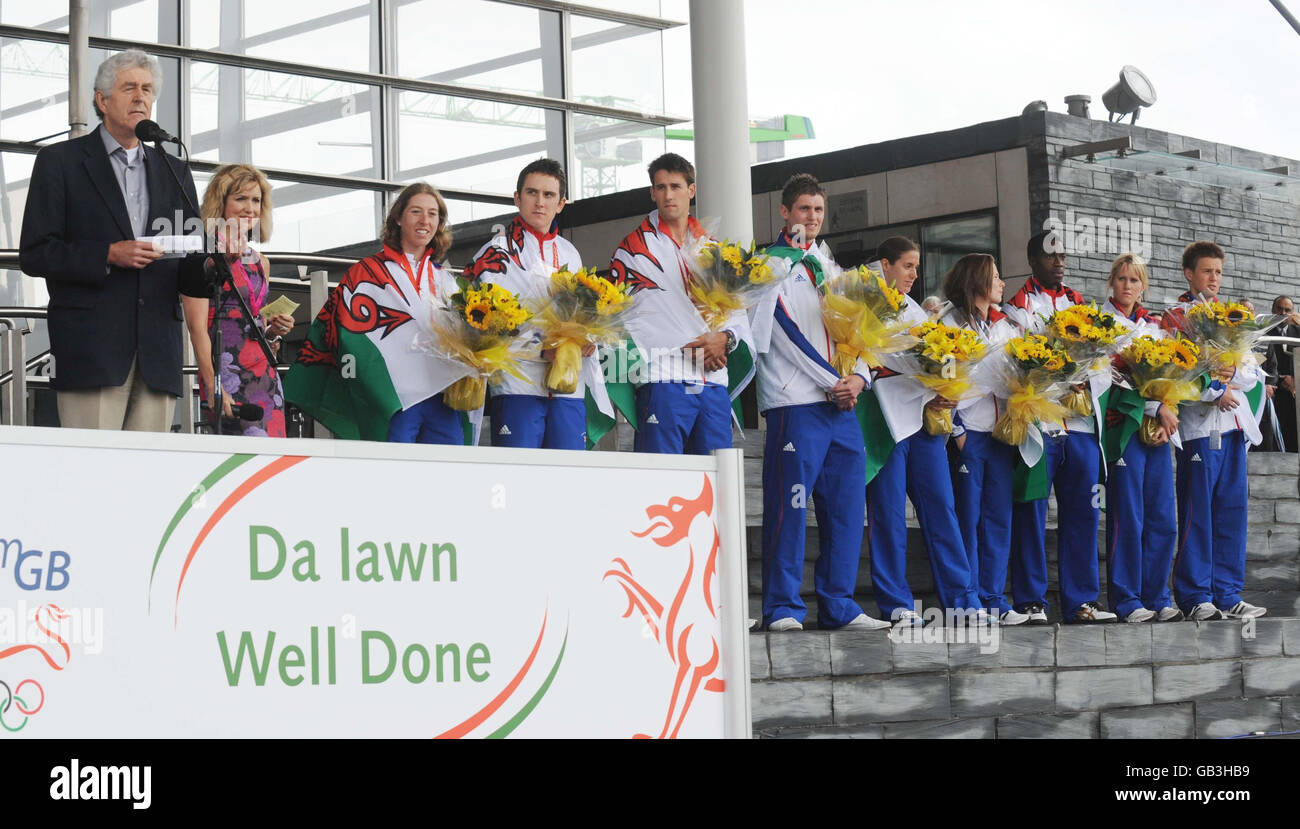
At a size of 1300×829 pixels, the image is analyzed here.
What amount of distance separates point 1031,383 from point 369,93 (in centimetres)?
760

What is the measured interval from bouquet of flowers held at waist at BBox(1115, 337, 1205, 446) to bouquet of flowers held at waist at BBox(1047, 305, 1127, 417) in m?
0.67

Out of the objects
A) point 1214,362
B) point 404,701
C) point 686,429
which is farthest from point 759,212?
point 404,701

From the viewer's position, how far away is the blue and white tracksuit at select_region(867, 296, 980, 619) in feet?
Result: 25.6

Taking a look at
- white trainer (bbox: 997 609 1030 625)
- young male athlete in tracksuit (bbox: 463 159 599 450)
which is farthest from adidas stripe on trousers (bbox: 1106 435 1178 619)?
young male athlete in tracksuit (bbox: 463 159 599 450)

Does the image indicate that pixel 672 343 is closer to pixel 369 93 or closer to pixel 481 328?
pixel 481 328

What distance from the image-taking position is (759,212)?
1764 cm

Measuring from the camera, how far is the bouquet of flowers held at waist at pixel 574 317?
6738 mm

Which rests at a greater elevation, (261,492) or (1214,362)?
(1214,362)

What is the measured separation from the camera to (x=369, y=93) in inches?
559

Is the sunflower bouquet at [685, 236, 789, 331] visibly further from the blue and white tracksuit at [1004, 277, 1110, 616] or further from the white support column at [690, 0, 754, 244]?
the blue and white tracksuit at [1004, 277, 1110, 616]

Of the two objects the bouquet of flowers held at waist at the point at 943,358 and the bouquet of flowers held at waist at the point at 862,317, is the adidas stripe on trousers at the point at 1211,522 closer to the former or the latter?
the bouquet of flowers held at waist at the point at 943,358

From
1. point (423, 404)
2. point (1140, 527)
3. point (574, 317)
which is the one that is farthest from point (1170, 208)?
point (423, 404)
